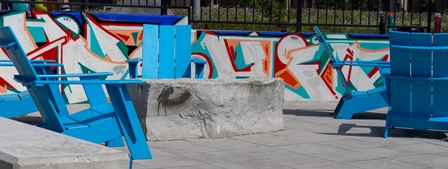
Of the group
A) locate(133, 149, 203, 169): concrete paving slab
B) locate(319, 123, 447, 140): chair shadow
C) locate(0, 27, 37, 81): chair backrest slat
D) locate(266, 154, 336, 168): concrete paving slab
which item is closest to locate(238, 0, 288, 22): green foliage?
locate(319, 123, 447, 140): chair shadow

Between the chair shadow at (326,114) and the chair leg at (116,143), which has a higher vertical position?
the chair leg at (116,143)

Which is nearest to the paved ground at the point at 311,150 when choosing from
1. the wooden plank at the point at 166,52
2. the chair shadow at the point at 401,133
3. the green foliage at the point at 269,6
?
the chair shadow at the point at 401,133

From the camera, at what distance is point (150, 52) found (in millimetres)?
9164

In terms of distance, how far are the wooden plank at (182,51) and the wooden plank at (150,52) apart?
0.30 m

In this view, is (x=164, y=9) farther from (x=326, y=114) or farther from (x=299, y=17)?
(x=326, y=114)

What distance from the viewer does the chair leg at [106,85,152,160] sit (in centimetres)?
614

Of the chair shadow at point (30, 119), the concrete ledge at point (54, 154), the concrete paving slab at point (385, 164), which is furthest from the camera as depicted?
the chair shadow at point (30, 119)

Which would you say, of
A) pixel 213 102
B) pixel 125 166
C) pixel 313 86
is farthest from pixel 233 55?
pixel 125 166

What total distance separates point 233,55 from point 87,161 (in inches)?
308

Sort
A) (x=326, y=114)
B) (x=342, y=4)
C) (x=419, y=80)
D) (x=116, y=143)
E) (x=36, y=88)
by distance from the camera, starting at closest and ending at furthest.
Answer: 1. (x=36, y=88)
2. (x=116, y=143)
3. (x=419, y=80)
4. (x=326, y=114)
5. (x=342, y=4)

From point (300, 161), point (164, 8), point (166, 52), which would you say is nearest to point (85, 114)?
point (300, 161)

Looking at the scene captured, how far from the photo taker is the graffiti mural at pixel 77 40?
33.4 feet

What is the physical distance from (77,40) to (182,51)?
193 centimetres

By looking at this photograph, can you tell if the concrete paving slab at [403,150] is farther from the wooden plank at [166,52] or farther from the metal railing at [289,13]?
the metal railing at [289,13]
